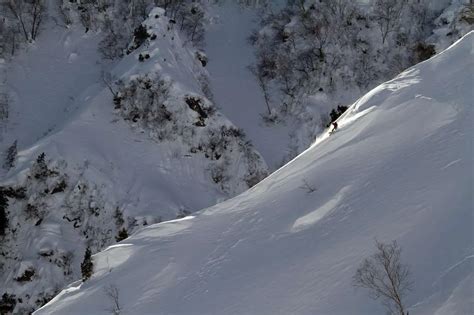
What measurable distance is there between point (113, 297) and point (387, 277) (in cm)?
811

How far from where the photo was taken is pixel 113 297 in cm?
1366

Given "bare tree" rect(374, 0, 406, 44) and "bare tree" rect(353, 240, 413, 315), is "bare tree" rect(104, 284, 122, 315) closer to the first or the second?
"bare tree" rect(353, 240, 413, 315)

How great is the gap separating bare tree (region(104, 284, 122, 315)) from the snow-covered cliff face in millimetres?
9291

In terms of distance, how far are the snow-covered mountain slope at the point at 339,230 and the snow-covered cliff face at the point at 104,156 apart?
7968mm

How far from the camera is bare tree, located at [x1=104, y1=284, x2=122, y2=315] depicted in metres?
13.2

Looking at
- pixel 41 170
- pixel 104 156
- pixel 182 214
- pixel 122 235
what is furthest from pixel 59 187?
pixel 182 214

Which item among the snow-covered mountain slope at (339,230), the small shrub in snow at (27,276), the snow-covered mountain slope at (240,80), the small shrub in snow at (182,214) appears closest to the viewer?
the snow-covered mountain slope at (339,230)

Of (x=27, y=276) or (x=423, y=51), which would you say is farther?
(x=423, y=51)

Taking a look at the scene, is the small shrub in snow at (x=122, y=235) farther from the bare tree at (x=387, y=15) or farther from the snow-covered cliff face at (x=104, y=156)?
the bare tree at (x=387, y=15)

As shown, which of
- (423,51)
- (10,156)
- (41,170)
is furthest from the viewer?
(423,51)

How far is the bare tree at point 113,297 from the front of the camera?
13180 mm

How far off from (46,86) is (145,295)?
81.5 feet

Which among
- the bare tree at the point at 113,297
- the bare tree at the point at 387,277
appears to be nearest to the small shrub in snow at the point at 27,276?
the bare tree at the point at 113,297

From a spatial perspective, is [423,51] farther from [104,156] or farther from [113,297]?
[113,297]
